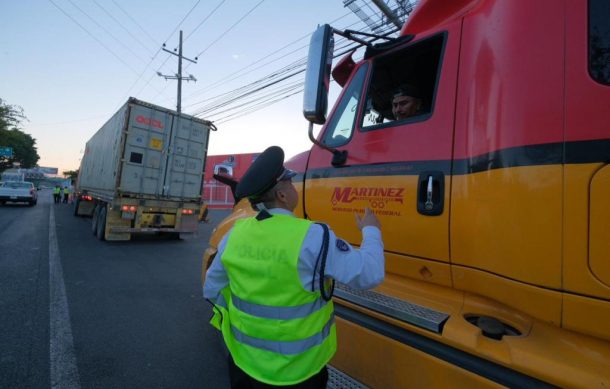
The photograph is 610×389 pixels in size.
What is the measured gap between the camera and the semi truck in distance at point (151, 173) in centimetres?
870

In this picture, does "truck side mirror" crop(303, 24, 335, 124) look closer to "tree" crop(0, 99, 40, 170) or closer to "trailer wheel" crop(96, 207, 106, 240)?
"trailer wheel" crop(96, 207, 106, 240)

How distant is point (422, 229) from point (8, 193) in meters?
25.0

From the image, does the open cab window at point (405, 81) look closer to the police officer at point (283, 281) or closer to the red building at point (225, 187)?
the police officer at point (283, 281)

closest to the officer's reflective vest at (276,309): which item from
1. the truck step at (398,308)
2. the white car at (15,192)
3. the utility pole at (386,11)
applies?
the truck step at (398,308)

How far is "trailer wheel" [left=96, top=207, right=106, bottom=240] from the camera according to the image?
9.12 metres

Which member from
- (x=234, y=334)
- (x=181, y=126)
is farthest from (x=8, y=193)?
(x=234, y=334)

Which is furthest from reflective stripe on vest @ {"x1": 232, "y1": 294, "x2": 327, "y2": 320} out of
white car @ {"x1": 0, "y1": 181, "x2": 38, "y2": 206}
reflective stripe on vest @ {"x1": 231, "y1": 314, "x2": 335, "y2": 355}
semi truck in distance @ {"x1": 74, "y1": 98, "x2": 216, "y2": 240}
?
white car @ {"x1": 0, "y1": 181, "x2": 38, "y2": 206}

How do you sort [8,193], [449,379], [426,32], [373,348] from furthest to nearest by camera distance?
[8,193], [426,32], [373,348], [449,379]

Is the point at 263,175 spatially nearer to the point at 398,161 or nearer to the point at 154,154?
the point at 398,161

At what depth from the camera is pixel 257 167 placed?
1.50m

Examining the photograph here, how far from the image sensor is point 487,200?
4.64 feet

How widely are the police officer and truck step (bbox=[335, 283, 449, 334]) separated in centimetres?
32

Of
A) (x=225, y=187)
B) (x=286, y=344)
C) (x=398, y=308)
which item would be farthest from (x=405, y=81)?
(x=225, y=187)

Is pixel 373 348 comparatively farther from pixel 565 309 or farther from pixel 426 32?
pixel 426 32
